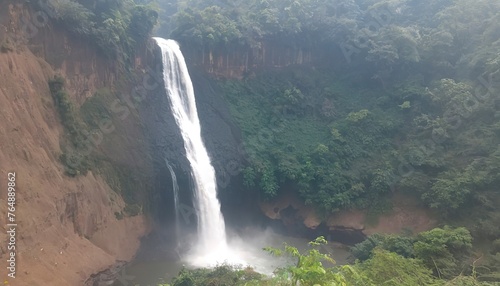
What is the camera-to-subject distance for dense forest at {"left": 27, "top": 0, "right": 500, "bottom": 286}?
18.3 meters

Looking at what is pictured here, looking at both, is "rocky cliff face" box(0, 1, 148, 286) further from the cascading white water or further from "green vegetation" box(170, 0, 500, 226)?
"green vegetation" box(170, 0, 500, 226)

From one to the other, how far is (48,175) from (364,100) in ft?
71.0

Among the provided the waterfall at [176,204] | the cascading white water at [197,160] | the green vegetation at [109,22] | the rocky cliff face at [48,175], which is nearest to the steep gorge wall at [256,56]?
the cascading white water at [197,160]

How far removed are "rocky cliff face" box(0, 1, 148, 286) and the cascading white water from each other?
9.75 feet

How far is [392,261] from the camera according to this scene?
10305mm

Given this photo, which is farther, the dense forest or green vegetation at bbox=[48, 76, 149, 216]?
the dense forest

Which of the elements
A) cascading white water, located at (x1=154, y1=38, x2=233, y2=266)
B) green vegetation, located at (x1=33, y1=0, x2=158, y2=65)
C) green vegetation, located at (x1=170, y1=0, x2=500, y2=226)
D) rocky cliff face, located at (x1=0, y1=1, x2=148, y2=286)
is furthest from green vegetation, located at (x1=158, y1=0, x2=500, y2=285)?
rocky cliff face, located at (x1=0, y1=1, x2=148, y2=286)

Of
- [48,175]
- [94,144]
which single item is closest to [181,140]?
[94,144]

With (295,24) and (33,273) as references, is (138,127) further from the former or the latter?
(295,24)

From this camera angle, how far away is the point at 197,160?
70.2 ft

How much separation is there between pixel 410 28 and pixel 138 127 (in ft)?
70.4

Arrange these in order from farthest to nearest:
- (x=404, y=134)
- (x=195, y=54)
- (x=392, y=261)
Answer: (x=195, y=54)
(x=404, y=134)
(x=392, y=261)

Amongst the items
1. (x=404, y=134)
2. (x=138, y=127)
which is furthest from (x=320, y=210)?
(x=138, y=127)

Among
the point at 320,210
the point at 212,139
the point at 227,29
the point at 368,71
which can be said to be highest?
the point at 227,29
